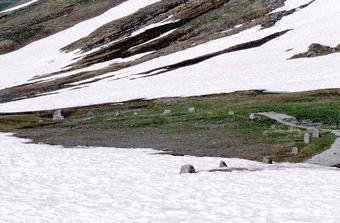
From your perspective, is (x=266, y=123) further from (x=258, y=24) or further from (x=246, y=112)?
(x=258, y=24)

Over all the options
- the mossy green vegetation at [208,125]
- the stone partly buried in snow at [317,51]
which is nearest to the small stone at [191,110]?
the mossy green vegetation at [208,125]

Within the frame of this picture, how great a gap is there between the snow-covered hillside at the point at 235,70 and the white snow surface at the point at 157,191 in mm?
38309

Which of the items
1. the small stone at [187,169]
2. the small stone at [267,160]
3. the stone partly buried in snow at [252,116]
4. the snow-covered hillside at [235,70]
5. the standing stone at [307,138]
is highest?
the small stone at [187,169]

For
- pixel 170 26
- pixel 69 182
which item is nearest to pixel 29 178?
pixel 69 182

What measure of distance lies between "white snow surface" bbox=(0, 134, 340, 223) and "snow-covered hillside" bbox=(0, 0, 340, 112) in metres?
38.3

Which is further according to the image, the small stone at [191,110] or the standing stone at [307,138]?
the small stone at [191,110]

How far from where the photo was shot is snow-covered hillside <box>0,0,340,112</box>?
254ft

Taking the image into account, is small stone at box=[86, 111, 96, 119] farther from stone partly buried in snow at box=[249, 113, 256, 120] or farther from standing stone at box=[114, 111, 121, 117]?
stone partly buried in snow at box=[249, 113, 256, 120]

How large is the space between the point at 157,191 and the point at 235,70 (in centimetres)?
6220

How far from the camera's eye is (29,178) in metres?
31.1

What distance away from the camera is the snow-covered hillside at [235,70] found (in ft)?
254

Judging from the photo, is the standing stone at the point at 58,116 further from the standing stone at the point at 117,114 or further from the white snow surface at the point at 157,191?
the white snow surface at the point at 157,191

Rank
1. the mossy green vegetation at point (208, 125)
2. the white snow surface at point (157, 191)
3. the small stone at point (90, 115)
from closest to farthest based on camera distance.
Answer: the white snow surface at point (157, 191), the mossy green vegetation at point (208, 125), the small stone at point (90, 115)

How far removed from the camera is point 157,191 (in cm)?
2691
